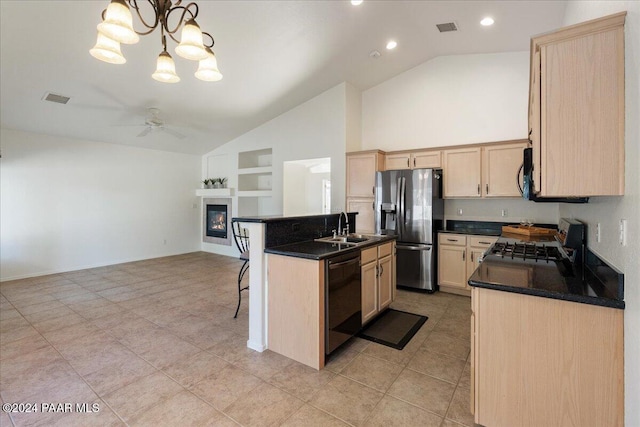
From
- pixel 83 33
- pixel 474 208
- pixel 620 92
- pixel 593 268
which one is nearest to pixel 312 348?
pixel 593 268

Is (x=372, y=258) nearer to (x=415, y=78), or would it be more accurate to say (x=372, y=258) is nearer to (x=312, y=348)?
(x=312, y=348)

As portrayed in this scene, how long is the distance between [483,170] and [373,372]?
333 cm

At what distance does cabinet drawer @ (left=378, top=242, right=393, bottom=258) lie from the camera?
3217mm

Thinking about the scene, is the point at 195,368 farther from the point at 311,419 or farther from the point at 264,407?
the point at 311,419

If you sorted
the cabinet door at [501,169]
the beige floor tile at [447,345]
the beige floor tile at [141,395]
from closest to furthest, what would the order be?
the beige floor tile at [141,395] → the beige floor tile at [447,345] → the cabinet door at [501,169]

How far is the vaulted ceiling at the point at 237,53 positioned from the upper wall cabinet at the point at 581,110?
8.63 feet

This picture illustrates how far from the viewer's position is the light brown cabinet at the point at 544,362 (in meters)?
1.37

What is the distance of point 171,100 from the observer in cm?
484

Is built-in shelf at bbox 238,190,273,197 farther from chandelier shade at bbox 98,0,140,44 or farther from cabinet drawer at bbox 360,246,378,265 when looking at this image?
chandelier shade at bbox 98,0,140,44

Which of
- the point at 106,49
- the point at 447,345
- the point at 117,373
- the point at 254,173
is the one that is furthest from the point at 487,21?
the point at 117,373

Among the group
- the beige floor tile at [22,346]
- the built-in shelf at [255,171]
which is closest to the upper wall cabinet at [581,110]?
the beige floor tile at [22,346]

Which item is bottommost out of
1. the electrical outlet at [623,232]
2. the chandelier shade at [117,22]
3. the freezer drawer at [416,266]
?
the freezer drawer at [416,266]

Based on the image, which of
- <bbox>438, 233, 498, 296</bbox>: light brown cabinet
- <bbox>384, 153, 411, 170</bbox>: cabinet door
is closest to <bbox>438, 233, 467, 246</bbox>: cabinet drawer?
<bbox>438, 233, 498, 296</bbox>: light brown cabinet

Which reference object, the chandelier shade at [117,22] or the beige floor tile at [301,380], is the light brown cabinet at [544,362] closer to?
the beige floor tile at [301,380]
